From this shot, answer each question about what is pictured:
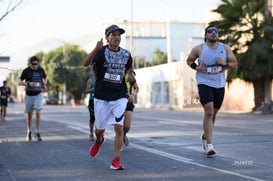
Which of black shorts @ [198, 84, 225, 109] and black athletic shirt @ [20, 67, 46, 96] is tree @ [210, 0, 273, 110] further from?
black shorts @ [198, 84, 225, 109]

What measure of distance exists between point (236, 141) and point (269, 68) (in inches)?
749

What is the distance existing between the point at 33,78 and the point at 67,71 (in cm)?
7099

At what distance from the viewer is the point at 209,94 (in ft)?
30.9

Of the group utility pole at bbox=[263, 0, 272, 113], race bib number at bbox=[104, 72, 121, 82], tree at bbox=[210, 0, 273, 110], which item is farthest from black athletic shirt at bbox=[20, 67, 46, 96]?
utility pole at bbox=[263, 0, 272, 113]

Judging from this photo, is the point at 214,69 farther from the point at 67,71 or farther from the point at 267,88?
the point at 67,71

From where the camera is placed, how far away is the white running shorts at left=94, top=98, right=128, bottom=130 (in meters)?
8.12

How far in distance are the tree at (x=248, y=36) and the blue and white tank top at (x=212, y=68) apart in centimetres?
2121

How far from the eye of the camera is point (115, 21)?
8644 centimetres

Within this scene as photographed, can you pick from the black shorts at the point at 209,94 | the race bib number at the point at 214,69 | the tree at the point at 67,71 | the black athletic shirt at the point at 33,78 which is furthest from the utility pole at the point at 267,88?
the tree at the point at 67,71

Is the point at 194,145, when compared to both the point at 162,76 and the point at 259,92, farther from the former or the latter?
the point at 162,76

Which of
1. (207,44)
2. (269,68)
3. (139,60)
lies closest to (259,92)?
(269,68)

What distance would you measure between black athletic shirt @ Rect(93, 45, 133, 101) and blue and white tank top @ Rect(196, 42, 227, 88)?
178cm

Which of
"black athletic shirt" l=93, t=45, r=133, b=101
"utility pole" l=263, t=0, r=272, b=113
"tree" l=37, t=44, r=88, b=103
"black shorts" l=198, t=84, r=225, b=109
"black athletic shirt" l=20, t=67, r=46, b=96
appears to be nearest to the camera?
"black athletic shirt" l=93, t=45, r=133, b=101

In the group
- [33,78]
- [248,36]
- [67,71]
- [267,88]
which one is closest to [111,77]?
[33,78]
